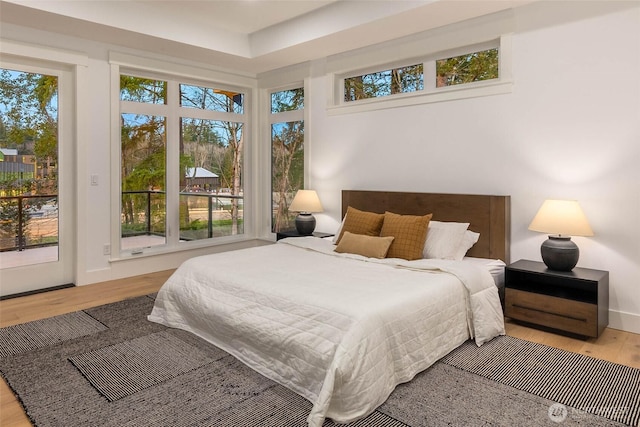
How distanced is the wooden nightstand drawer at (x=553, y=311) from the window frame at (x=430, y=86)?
1749 mm

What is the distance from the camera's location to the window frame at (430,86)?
11.6 ft

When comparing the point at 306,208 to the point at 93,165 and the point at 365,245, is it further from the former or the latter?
the point at 93,165

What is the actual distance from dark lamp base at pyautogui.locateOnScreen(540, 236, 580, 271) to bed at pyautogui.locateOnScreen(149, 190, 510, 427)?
0.42 metres

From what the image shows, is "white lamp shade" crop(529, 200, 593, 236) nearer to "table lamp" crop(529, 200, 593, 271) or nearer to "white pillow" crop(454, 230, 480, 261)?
"table lamp" crop(529, 200, 593, 271)

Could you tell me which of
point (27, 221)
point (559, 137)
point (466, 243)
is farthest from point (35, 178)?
point (559, 137)

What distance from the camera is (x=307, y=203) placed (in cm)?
485

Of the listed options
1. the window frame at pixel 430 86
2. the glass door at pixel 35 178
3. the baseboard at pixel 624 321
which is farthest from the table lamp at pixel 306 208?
the baseboard at pixel 624 321

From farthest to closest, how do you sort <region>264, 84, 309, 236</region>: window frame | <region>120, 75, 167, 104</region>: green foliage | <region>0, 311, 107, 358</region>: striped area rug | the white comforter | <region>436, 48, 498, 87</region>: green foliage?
<region>264, 84, 309, 236</region>: window frame, <region>120, 75, 167, 104</region>: green foliage, <region>436, 48, 498, 87</region>: green foliage, <region>0, 311, 107, 358</region>: striped area rug, the white comforter

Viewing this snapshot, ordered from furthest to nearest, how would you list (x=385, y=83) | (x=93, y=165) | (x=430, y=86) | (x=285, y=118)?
(x=285, y=118) < (x=385, y=83) < (x=93, y=165) < (x=430, y=86)

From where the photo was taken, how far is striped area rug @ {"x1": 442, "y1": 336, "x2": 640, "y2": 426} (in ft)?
6.83

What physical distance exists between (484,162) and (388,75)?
1.47 metres

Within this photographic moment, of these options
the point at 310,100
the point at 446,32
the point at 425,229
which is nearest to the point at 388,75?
the point at 446,32

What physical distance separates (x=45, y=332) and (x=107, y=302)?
2.34ft

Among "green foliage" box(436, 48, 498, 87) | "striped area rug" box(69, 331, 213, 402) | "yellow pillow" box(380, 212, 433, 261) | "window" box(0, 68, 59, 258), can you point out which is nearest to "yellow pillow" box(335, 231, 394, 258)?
"yellow pillow" box(380, 212, 433, 261)
